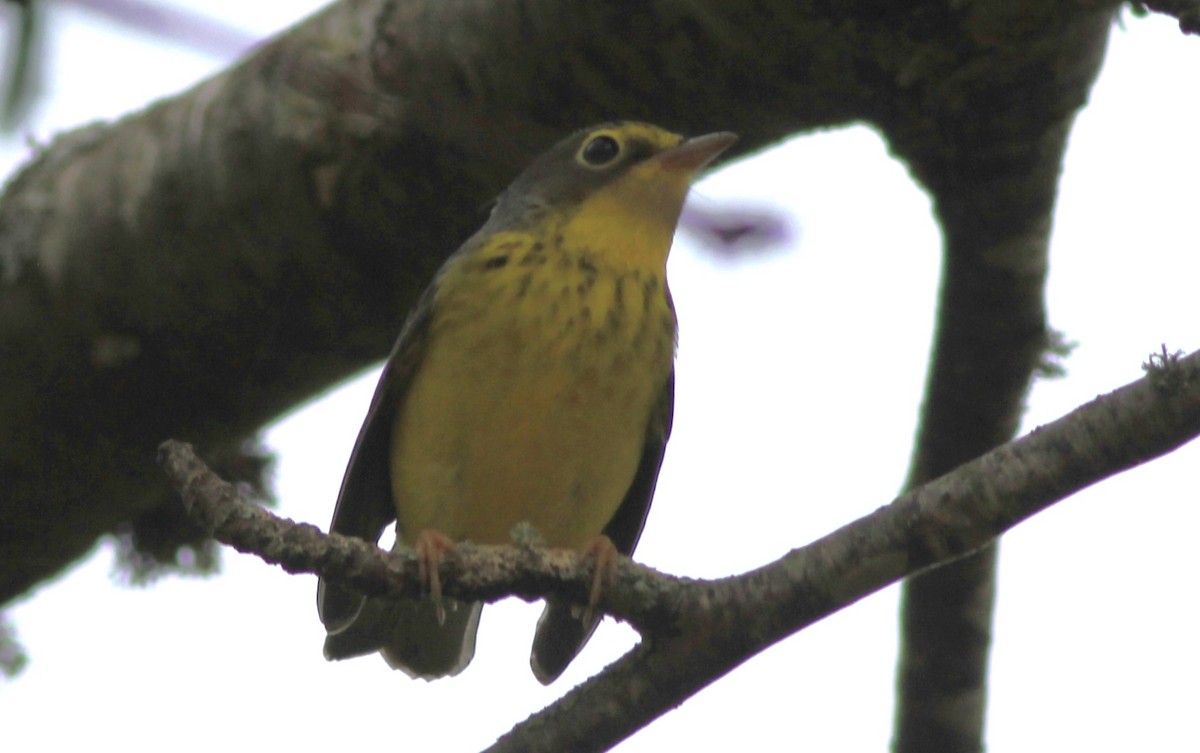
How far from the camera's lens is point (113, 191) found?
526 centimetres

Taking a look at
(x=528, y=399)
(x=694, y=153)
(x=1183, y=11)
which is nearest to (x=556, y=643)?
(x=528, y=399)

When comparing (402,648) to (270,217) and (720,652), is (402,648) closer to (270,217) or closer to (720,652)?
(270,217)

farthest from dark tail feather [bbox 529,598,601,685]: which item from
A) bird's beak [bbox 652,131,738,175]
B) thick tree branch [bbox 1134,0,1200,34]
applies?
thick tree branch [bbox 1134,0,1200,34]

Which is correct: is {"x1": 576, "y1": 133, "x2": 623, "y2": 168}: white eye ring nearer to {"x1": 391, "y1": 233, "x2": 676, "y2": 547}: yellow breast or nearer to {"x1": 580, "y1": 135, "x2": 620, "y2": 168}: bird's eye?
{"x1": 580, "y1": 135, "x2": 620, "y2": 168}: bird's eye

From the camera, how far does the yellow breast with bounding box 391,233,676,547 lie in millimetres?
4883

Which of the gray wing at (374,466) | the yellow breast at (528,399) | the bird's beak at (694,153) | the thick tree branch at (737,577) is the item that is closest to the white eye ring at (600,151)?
the bird's beak at (694,153)

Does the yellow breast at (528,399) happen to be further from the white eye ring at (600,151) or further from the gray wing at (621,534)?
the white eye ring at (600,151)

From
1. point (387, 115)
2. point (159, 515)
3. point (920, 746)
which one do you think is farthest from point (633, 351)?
point (387, 115)

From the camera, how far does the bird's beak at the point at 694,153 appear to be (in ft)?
16.1

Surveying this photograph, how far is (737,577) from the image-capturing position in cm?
318

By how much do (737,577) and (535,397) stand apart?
1.79m

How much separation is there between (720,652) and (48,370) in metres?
3.16

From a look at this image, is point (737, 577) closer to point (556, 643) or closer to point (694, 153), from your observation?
point (556, 643)

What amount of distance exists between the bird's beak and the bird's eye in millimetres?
189
